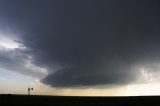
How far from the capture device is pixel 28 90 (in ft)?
596
